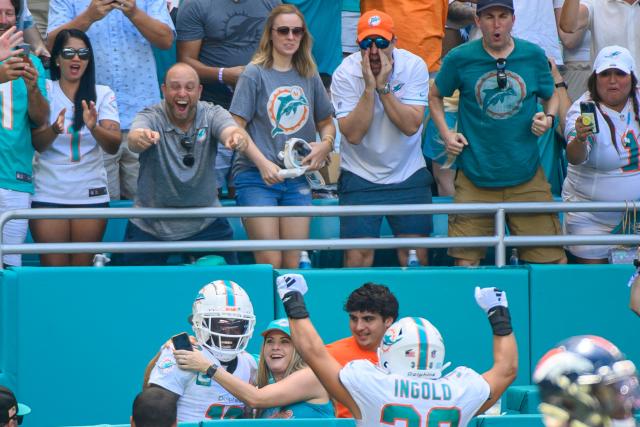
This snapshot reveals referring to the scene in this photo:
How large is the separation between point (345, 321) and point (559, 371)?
4.66 metres

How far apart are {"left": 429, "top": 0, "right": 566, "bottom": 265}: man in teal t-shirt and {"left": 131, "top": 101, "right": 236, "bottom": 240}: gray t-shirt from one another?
168cm

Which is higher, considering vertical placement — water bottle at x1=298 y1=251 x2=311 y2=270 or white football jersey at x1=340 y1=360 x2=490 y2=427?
water bottle at x1=298 y1=251 x2=311 y2=270

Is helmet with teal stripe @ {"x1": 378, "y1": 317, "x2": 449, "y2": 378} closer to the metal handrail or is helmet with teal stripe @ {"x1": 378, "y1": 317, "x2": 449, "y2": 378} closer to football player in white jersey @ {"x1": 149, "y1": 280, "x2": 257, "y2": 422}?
football player in white jersey @ {"x1": 149, "y1": 280, "x2": 257, "y2": 422}

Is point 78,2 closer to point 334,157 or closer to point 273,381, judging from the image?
point 334,157

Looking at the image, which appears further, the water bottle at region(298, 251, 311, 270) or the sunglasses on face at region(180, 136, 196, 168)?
the water bottle at region(298, 251, 311, 270)

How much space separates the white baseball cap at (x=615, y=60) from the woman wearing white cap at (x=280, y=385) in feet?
10.8

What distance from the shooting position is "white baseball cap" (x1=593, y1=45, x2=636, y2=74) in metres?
9.20

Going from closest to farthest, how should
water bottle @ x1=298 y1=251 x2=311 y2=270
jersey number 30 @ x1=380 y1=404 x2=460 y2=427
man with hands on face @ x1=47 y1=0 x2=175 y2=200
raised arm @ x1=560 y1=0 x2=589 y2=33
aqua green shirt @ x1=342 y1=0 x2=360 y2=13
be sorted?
jersey number 30 @ x1=380 y1=404 x2=460 y2=427 < water bottle @ x1=298 y1=251 x2=311 y2=270 < man with hands on face @ x1=47 y1=0 x2=175 y2=200 < raised arm @ x1=560 y1=0 x2=589 y2=33 < aqua green shirt @ x1=342 y1=0 x2=360 y2=13

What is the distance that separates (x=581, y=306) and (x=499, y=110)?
1.46 metres

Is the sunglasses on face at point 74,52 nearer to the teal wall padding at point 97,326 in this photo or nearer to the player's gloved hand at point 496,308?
the teal wall padding at point 97,326

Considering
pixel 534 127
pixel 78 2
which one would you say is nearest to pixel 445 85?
pixel 534 127

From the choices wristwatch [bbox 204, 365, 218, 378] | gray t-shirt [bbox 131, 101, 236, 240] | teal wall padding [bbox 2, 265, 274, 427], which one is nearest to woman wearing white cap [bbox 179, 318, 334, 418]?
wristwatch [bbox 204, 365, 218, 378]

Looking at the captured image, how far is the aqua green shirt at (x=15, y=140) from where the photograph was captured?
8773mm

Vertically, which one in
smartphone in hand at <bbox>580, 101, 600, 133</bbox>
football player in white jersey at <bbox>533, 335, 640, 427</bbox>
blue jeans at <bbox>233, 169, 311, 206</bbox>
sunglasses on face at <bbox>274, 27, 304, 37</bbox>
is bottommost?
football player in white jersey at <bbox>533, 335, 640, 427</bbox>
